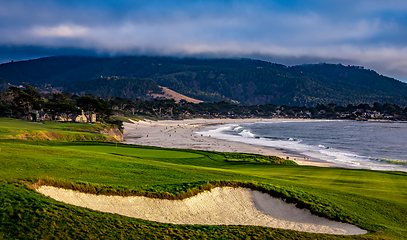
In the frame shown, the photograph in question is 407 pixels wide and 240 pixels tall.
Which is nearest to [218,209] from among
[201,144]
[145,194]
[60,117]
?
[145,194]

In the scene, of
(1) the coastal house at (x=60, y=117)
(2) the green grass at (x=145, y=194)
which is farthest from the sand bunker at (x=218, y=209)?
(1) the coastal house at (x=60, y=117)

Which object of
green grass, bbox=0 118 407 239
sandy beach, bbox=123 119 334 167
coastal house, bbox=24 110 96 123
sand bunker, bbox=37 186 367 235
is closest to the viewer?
green grass, bbox=0 118 407 239

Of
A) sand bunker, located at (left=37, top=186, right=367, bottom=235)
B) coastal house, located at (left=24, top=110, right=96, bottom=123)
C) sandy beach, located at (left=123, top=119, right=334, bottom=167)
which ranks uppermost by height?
coastal house, located at (left=24, top=110, right=96, bottom=123)

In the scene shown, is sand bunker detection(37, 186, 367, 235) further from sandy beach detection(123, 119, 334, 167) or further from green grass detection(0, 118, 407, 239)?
sandy beach detection(123, 119, 334, 167)

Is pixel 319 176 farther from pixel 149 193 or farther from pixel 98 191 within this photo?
pixel 98 191

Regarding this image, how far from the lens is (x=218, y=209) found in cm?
1220

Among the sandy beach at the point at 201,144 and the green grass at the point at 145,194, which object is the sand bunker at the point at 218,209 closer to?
the green grass at the point at 145,194

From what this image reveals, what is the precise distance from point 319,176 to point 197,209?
1233cm

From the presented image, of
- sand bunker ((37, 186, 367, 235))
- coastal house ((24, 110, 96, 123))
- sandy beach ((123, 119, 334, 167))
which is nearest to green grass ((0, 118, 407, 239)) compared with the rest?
sand bunker ((37, 186, 367, 235))

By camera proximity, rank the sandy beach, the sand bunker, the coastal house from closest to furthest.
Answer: the sand bunker
the sandy beach
the coastal house

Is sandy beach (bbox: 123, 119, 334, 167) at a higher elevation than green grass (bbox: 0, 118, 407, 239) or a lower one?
lower

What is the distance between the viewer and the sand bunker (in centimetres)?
1012

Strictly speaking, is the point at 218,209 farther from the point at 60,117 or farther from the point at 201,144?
the point at 60,117

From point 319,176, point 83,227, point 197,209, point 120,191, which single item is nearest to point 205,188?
point 197,209
